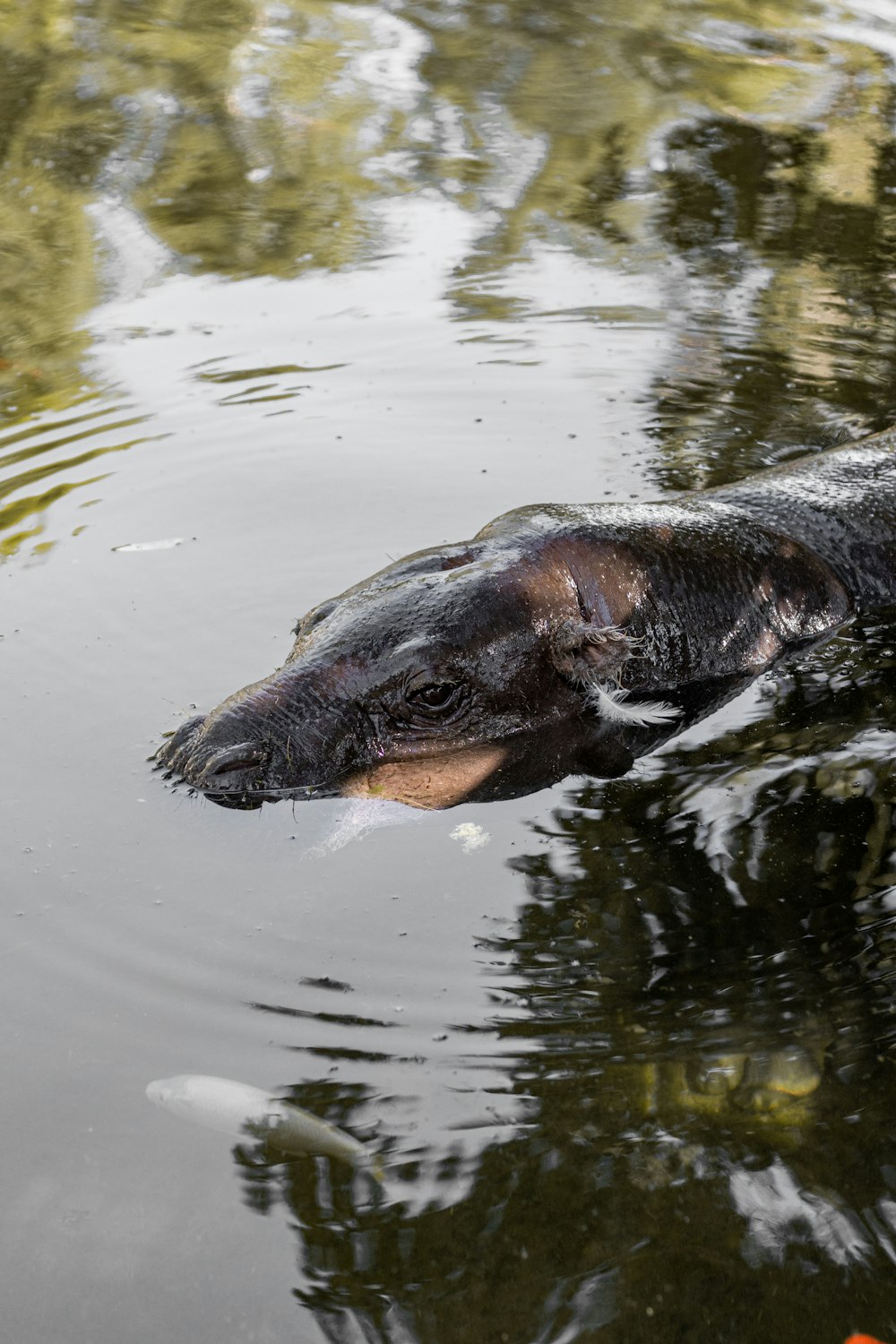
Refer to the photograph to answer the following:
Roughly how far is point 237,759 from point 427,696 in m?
0.95

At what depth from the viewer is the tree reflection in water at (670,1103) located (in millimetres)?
4293

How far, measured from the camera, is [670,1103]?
504cm

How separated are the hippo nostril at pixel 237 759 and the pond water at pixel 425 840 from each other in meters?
0.22

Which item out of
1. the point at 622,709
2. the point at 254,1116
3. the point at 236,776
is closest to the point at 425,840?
the point at 236,776

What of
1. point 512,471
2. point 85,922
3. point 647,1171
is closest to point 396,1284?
point 647,1171

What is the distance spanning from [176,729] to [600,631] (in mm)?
2096

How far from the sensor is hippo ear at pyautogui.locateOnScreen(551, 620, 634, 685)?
7039 mm

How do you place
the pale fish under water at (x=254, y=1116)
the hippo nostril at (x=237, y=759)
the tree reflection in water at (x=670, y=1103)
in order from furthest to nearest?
1. the hippo nostril at (x=237, y=759)
2. the pale fish under water at (x=254, y=1116)
3. the tree reflection in water at (x=670, y=1103)

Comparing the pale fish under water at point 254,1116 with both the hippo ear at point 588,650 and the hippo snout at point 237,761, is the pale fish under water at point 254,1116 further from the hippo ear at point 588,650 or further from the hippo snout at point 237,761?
the hippo ear at point 588,650

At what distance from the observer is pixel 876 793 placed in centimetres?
675

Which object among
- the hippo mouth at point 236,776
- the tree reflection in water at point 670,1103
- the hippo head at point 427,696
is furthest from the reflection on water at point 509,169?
the tree reflection in water at point 670,1103

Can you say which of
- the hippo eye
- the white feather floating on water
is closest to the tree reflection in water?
the white feather floating on water

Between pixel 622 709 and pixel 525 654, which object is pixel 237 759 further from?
pixel 622 709

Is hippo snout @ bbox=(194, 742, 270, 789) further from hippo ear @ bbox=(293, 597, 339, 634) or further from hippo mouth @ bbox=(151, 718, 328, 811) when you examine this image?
hippo ear @ bbox=(293, 597, 339, 634)
